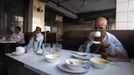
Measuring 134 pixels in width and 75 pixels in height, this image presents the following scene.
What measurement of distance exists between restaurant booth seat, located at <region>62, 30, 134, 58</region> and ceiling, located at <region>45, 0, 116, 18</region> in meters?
3.23

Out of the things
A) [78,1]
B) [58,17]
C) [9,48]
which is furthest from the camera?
[58,17]

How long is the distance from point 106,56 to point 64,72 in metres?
0.51

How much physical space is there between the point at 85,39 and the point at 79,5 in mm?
4271

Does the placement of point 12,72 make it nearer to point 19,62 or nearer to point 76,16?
point 19,62

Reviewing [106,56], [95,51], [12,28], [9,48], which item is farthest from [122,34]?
[12,28]

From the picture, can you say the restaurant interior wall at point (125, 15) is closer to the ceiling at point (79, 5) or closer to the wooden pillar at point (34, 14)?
the ceiling at point (79, 5)

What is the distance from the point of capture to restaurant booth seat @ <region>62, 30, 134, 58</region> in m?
1.72

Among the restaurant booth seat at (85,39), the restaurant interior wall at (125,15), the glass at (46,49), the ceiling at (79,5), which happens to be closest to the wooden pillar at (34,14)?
the ceiling at (79,5)

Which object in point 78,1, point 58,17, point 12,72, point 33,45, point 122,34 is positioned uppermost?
point 78,1

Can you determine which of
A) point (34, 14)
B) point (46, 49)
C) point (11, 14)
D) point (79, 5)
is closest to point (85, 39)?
point (46, 49)

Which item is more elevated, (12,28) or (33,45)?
(12,28)

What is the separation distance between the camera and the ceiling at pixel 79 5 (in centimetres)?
551

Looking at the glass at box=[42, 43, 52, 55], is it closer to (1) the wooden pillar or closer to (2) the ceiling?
(1) the wooden pillar

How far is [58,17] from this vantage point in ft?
23.3
